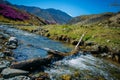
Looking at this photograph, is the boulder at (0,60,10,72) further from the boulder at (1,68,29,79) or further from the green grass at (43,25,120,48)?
the green grass at (43,25,120,48)

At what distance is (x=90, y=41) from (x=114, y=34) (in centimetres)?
663

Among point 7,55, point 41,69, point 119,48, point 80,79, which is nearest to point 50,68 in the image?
point 41,69

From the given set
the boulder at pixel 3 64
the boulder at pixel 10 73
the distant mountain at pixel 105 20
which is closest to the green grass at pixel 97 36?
the boulder at pixel 3 64

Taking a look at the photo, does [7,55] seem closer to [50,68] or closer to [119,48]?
[50,68]

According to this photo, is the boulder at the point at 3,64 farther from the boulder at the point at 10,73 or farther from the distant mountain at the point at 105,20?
the distant mountain at the point at 105,20

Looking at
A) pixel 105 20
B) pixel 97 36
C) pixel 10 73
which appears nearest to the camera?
pixel 10 73

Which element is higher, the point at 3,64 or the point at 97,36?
the point at 97,36

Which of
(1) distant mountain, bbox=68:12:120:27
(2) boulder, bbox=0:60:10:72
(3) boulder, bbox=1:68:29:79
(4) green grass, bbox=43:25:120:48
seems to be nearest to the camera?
(3) boulder, bbox=1:68:29:79

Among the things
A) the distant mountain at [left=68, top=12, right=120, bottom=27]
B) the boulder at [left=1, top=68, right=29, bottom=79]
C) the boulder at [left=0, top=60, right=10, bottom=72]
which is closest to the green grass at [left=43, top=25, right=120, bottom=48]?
the boulder at [left=0, top=60, right=10, bottom=72]

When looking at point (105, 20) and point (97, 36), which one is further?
point (105, 20)

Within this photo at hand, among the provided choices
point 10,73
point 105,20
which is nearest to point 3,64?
point 10,73

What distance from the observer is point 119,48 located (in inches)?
1074

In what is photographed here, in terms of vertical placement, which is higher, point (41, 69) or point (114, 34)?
point (114, 34)

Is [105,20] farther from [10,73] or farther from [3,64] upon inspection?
[10,73]
